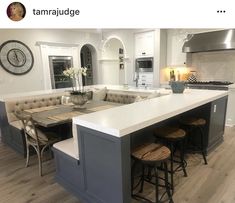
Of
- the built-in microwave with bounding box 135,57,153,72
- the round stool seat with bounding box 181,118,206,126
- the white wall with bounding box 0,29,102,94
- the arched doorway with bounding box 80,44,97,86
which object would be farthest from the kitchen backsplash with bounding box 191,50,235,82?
the white wall with bounding box 0,29,102,94

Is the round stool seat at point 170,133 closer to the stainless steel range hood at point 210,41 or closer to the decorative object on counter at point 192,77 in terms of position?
the stainless steel range hood at point 210,41

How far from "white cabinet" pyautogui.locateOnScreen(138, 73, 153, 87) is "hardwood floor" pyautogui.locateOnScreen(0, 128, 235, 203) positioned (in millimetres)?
3160

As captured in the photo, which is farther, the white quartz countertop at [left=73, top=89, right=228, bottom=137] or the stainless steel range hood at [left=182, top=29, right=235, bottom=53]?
the stainless steel range hood at [left=182, top=29, right=235, bottom=53]

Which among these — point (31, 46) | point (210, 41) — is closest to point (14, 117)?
point (31, 46)

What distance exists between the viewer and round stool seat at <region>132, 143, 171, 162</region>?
5.80 feet

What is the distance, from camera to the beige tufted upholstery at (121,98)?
4409 mm

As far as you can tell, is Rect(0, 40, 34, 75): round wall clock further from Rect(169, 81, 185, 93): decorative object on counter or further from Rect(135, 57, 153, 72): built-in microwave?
Rect(169, 81, 185, 93): decorative object on counter

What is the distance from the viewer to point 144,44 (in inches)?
236

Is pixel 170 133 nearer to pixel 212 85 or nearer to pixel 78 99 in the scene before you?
pixel 78 99
